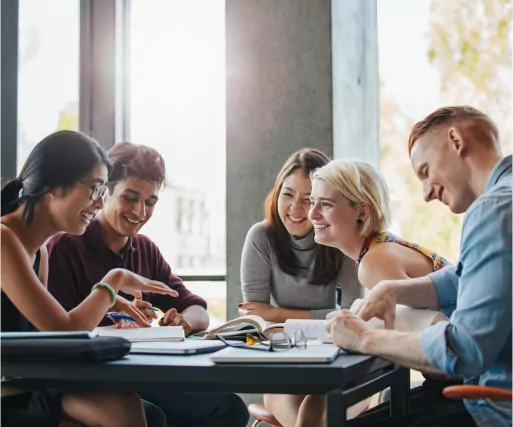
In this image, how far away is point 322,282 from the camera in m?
3.42

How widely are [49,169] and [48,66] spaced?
7.57 ft

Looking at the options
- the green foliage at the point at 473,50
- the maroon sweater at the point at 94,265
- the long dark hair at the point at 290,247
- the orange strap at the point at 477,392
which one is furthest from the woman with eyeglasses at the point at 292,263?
the orange strap at the point at 477,392

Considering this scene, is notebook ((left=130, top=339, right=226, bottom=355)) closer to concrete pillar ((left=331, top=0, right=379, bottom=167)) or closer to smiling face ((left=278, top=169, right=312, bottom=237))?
smiling face ((left=278, top=169, right=312, bottom=237))

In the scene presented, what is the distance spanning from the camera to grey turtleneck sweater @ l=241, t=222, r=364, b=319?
3.42 metres

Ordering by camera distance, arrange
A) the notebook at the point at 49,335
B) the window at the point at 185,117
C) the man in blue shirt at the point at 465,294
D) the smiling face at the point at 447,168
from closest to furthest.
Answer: the man in blue shirt at the point at 465,294
the notebook at the point at 49,335
the smiling face at the point at 447,168
the window at the point at 185,117

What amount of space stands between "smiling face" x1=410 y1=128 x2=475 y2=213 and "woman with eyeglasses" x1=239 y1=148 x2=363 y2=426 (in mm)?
1323

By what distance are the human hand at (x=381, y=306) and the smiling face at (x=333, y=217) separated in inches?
28.5

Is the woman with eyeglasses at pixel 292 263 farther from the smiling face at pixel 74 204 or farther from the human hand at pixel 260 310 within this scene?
the smiling face at pixel 74 204

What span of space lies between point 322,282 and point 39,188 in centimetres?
148

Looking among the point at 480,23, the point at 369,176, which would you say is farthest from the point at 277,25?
the point at 369,176

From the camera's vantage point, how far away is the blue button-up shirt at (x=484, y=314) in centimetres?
161

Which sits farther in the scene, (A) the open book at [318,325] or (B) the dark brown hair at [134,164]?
(B) the dark brown hair at [134,164]

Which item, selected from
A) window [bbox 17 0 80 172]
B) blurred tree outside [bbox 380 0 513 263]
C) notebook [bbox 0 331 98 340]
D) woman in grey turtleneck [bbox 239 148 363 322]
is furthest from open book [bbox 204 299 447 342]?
window [bbox 17 0 80 172]

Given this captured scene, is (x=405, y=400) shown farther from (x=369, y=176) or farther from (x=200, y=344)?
(x=369, y=176)
